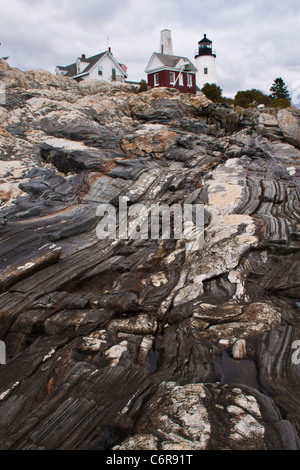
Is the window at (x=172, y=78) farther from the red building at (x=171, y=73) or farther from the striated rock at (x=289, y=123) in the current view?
the striated rock at (x=289, y=123)

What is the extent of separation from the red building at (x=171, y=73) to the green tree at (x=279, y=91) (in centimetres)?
1551

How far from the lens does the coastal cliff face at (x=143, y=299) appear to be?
6.62 m

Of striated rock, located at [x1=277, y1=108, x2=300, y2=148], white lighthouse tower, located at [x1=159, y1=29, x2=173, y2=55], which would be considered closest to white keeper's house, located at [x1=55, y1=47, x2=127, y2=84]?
white lighthouse tower, located at [x1=159, y1=29, x2=173, y2=55]

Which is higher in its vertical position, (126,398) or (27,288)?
(27,288)

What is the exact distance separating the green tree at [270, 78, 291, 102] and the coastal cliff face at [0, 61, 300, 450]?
3500 centimetres

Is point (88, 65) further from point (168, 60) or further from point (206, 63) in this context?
point (206, 63)

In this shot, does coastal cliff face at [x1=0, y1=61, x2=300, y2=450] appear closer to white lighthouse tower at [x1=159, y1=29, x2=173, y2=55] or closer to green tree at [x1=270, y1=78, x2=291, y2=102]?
green tree at [x1=270, y1=78, x2=291, y2=102]

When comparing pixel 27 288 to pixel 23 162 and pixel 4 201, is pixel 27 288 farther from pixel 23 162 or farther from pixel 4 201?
pixel 23 162

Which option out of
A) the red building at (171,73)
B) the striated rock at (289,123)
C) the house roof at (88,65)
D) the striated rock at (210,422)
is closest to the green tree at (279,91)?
the red building at (171,73)

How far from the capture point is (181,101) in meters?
34.8

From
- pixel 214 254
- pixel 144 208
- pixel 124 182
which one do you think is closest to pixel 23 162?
pixel 124 182
